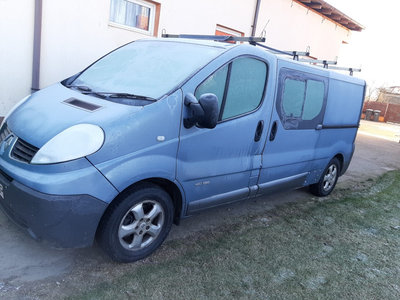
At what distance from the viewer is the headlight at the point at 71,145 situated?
2.47m

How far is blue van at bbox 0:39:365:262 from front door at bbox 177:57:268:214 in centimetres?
1

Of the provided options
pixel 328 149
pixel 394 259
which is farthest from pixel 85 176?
pixel 328 149

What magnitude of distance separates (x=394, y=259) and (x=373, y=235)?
0.56m

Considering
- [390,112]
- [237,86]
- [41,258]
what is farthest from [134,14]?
[390,112]

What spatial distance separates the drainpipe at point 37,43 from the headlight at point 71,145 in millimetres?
3719

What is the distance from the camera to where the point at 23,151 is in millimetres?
2639

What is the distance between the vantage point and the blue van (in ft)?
8.20

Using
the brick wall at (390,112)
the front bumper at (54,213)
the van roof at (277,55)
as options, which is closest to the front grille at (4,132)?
the front bumper at (54,213)

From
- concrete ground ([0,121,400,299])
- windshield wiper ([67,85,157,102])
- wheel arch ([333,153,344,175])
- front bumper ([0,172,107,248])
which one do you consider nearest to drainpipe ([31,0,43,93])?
windshield wiper ([67,85,157,102])

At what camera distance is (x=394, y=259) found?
3781 millimetres

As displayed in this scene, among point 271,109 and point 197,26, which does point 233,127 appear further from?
point 197,26

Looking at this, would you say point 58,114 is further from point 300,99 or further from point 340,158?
point 340,158

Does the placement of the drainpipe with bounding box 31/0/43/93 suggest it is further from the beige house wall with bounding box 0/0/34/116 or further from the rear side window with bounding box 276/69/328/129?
the rear side window with bounding box 276/69/328/129

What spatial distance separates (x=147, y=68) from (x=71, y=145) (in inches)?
48.8
